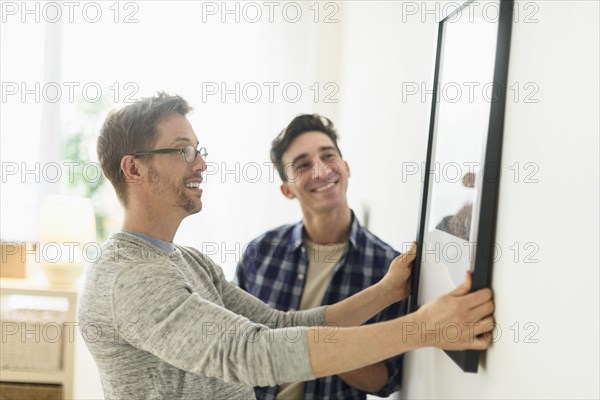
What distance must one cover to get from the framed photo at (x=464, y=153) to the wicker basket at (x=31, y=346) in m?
1.92

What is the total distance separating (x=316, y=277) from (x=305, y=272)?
0.04 meters

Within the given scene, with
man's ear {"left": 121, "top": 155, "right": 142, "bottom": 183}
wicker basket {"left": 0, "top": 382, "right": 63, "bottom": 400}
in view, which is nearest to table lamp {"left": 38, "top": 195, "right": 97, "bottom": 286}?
wicker basket {"left": 0, "top": 382, "right": 63, "bottom": 400}

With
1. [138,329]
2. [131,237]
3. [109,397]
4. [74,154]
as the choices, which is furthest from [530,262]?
[74,154]

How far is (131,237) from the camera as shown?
1.39 meters

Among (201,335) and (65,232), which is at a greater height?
(65,232)

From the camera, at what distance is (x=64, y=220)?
2.90 metres

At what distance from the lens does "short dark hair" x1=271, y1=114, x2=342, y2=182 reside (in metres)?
2.12

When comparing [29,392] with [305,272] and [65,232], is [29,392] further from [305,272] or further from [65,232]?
[305,272]

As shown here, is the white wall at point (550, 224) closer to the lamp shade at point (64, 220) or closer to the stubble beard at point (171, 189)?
the stubble beard at point (171, 189)

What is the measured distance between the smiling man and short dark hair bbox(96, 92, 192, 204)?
2.06 feet

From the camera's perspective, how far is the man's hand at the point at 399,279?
148 centimetres

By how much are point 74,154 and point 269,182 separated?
961 mm

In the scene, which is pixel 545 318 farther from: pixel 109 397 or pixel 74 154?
pixel 74 154

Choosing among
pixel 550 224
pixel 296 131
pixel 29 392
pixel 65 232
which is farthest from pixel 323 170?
pixel 29 392
